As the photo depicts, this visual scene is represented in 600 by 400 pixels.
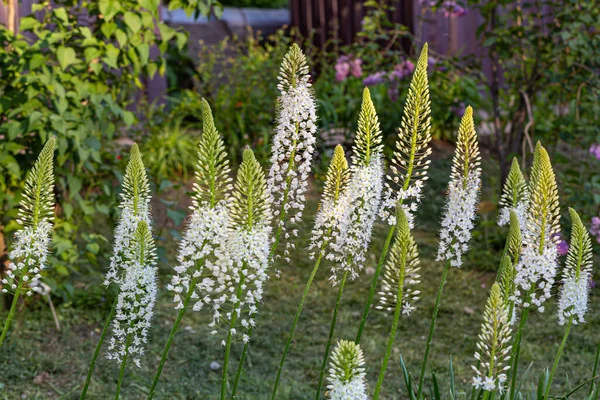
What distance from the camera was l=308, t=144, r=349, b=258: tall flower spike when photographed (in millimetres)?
2496

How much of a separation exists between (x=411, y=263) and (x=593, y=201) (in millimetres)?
4353

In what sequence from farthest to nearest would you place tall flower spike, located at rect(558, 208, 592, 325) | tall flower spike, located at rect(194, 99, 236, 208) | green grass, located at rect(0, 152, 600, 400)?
1. green grass, located at rect(0, 152, 600, 400)
2. tall flower spike, located at rect(558, 208, 592, 325)
3. tall flower spike, located at rect(194, 99, 236, 208)

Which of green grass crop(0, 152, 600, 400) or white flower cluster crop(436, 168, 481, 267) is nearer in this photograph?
white flower cluster crop(436, 168, 481, 267)

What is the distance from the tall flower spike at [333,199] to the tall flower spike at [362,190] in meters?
0.02

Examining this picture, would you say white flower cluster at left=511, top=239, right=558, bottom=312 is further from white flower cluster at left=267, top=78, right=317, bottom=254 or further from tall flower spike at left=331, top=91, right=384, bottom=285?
white flower cluster at left=267, top=78, right=317, bottom=254

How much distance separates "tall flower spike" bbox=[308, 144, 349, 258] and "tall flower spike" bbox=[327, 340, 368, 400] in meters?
0.61

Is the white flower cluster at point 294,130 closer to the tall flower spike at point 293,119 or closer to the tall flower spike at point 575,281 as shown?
the tall flower spike at point 293,119

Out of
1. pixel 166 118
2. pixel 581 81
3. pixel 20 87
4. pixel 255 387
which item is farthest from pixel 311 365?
pixel 166 118

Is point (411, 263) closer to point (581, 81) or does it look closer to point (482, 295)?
point (482, 295)

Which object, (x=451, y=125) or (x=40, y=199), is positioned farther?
(x=451, y=125)

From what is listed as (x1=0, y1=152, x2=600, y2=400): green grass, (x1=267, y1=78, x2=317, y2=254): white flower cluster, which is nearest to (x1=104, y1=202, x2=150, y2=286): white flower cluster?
(x1=267, y1=78, x2=317, y2=254): white flower cluster

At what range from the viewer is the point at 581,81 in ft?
21.8

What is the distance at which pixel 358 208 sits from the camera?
2561 mm

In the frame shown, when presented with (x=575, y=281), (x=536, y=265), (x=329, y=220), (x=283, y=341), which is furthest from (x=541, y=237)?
(x=283, y=341)
